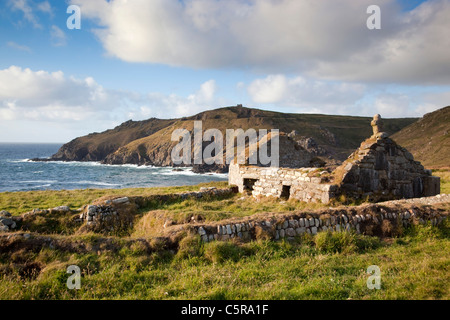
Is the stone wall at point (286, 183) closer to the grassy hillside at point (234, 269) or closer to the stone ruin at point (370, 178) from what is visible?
the stone ruin at point (370, 178)

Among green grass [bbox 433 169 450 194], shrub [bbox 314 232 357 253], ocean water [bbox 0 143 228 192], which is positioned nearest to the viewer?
shrub [bbox 314 232 357 253]

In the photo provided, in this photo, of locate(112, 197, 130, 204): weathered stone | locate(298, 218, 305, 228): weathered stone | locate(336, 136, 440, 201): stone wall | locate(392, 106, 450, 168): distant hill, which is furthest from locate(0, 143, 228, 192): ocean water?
locate(298, 218, 305, 228): weathered stone

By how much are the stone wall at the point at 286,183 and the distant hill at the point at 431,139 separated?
1682 inches

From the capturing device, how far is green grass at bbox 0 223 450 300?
4730 mm

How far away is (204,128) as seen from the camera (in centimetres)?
11488

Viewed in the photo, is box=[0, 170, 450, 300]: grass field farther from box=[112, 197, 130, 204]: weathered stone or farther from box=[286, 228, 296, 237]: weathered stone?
box=[112, 197, 130, 204]: weathered stone

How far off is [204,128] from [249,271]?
364 feet

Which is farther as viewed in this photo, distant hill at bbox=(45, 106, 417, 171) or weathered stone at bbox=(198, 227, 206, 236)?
distant hill at bbox=(45, 106, 417, 171)

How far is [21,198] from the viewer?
18125 millimetres

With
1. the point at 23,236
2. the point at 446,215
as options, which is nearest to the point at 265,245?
the point at 23,236

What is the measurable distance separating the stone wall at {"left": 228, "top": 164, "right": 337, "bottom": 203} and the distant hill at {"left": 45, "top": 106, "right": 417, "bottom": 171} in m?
76.5

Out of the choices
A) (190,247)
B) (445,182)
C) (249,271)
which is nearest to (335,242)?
(249,271)

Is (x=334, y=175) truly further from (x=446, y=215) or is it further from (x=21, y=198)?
(x=21, y=198)

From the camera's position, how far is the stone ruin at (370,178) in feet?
40.3
